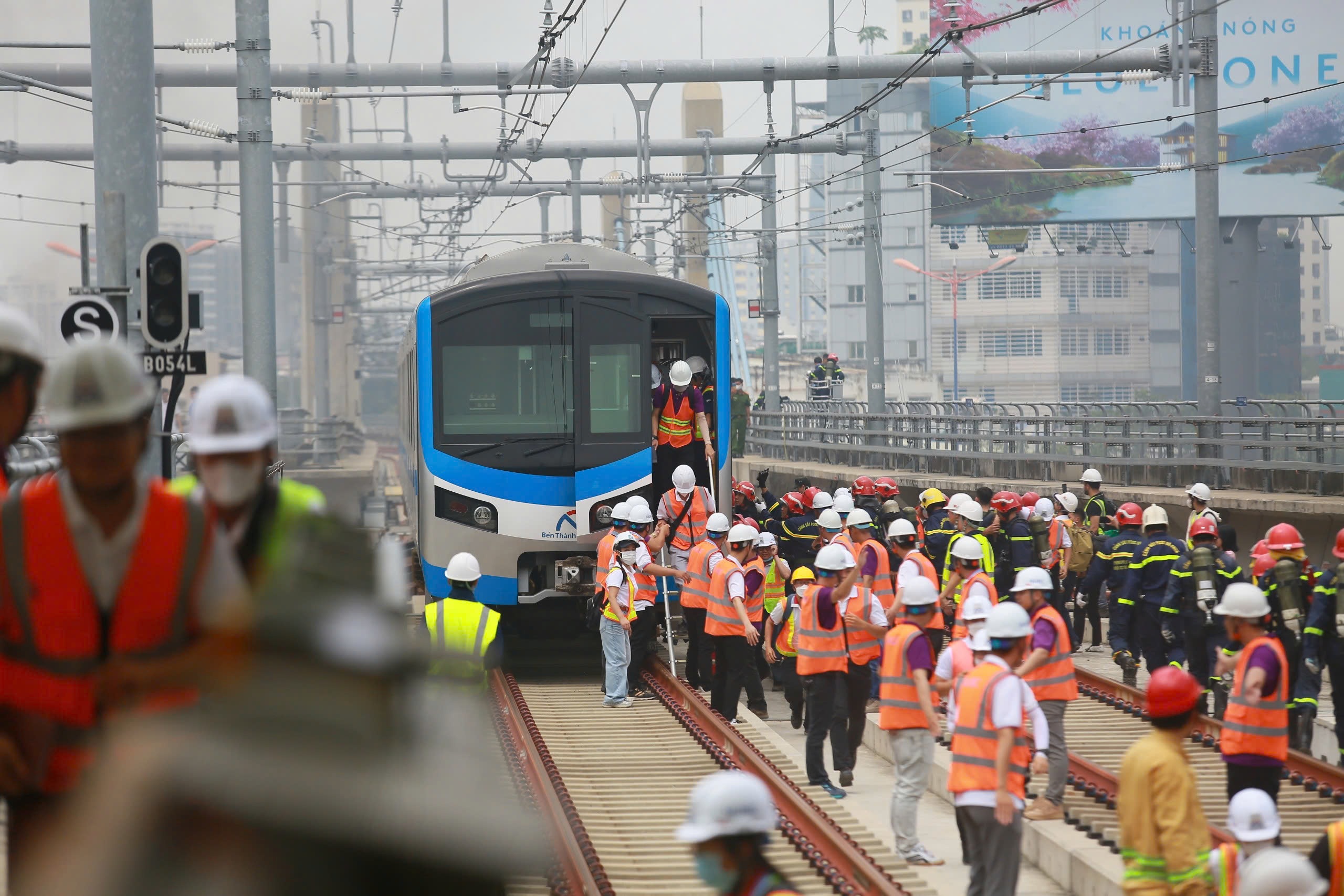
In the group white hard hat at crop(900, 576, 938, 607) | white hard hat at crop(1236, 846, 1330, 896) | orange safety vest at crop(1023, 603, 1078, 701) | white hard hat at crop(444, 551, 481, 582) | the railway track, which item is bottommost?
the railway track

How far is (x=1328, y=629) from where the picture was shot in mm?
10797

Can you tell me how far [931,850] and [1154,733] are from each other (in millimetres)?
3954

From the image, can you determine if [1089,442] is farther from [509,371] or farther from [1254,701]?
[1254,701]

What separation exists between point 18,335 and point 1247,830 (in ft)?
15.7

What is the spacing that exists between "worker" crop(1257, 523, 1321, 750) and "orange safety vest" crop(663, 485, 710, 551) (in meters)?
5.02

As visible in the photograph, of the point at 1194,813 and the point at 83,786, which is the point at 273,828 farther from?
the point at 1194,813

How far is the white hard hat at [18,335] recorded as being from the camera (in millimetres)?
3332

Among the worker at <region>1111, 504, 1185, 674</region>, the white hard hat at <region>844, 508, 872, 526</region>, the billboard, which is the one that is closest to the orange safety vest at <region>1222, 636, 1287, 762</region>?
the worker at <region>1111, 504, 1185, 674</region>

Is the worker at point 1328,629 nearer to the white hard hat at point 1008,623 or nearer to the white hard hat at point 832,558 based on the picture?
the white hard hat at point 832,558

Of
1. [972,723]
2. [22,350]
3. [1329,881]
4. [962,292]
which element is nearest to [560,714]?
[972,723]

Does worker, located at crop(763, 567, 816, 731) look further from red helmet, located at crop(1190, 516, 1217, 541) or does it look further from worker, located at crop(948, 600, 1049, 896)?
worker, located at crop(948, 600, 1049, 896)

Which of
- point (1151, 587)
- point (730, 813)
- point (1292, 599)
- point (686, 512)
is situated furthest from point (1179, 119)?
point (730, 813)

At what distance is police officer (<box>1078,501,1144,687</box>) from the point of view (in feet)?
47.1

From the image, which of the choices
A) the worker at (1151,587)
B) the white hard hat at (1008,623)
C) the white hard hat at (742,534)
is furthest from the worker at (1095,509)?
the white hard hat at (1008,623)
